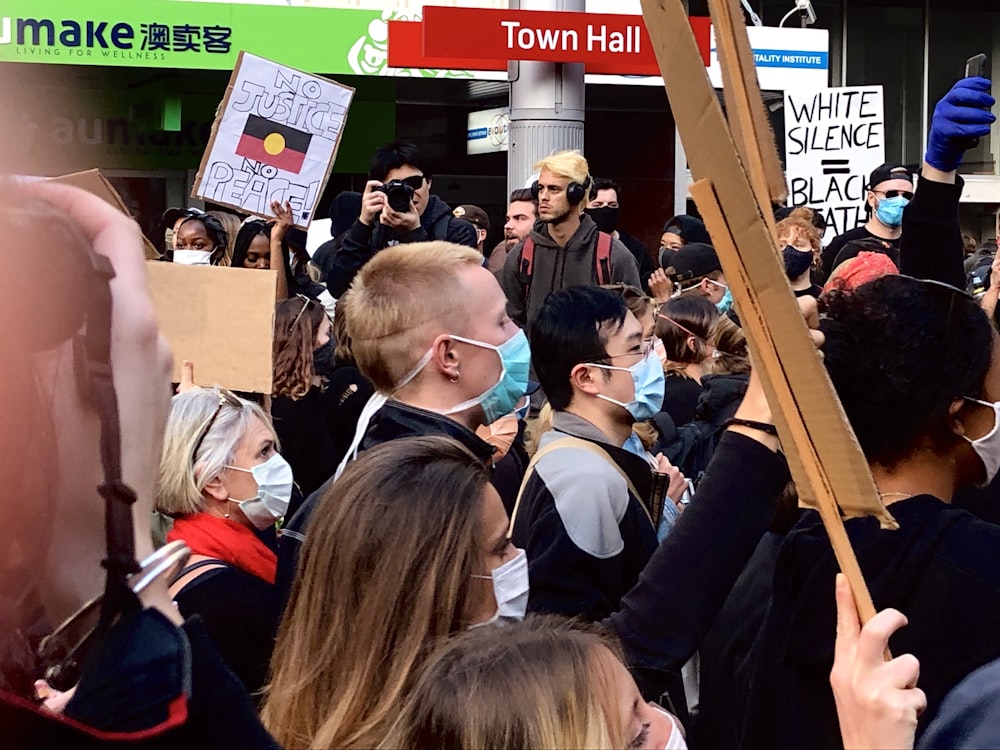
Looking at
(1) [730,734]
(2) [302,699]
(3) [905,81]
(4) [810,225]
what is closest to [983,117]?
(1) [730,734]

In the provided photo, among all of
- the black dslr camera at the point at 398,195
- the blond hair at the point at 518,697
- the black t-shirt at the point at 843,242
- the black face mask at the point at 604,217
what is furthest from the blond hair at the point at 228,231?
the blond hair at the point at 518,697

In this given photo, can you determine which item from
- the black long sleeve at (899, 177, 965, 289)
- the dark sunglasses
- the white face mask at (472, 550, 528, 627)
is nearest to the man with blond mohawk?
the dark sunglasses

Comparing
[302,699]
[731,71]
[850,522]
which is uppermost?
[731,71]

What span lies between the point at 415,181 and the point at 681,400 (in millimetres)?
1635

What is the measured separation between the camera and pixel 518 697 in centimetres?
165

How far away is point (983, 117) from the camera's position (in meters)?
2.77

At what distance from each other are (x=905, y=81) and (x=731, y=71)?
1791 cm

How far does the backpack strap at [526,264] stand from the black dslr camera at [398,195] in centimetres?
113

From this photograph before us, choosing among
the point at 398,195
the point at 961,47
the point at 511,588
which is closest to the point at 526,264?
the point at 398,195

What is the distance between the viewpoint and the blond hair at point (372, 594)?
205 cm

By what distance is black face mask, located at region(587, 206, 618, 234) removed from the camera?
8.16 meters

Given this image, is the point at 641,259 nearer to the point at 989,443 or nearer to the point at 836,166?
the point at 836,166

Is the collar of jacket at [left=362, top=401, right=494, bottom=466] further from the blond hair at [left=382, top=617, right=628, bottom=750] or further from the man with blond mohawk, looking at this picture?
the man with blond mohawk

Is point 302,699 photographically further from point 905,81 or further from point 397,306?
point 905,81
